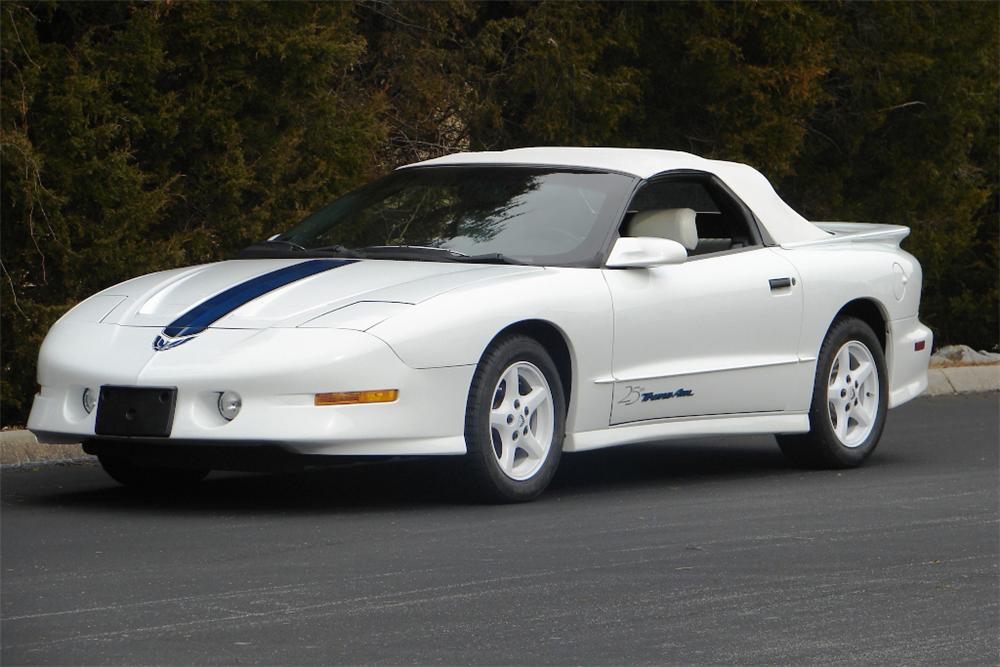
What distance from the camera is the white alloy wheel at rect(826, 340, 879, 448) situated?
9883 mm

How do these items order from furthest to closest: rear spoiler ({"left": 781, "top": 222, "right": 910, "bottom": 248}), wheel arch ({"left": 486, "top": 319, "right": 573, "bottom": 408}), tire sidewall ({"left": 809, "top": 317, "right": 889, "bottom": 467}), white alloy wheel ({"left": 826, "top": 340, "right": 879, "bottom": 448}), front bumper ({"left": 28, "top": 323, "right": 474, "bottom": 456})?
rear spoiler ({"left": 781, "top": 222, "right": 910, "bottom": 248}), white alloy wheel ({"left": 826, "top": 340, "right": 879, "bottom": 448}), tire sidewall ({"left": 809, "top": 317, "right": 889, "bottom": 467}), wheel arch ({"left": 486, "top": 319, "right": 573, "bottom": 408}), front bumper ({"left": 28, "top": 323, "right": 474, "bottom": 456})

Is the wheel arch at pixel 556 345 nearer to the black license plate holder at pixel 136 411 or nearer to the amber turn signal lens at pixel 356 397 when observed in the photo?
the amber turn signal lens at pixel 356 397

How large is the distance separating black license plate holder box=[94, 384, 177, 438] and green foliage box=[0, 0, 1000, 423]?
3.28 m

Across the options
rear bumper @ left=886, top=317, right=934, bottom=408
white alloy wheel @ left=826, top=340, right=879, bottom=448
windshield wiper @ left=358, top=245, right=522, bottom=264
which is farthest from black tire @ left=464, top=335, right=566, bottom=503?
rear bumper @ left=886, top=317, right=934, bottom=408

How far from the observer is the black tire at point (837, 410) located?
974cm

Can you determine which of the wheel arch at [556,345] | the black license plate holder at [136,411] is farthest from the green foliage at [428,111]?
the wheel arch at [556,345]

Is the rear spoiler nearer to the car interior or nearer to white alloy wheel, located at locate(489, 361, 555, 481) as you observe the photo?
the car interior

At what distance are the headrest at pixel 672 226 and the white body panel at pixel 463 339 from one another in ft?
0.52

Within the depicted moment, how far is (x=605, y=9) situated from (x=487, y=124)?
50.1 inches

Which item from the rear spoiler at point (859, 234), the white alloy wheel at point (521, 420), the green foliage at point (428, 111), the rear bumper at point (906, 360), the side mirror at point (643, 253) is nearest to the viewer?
the white alloy wheel at point (521, 420)

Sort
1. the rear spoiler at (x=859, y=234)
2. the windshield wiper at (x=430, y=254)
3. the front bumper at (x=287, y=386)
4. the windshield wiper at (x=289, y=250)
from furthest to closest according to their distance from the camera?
the rear spoiler at (x=859, y=234) → the windshield wiper at (x=289, y=250) → the windshield wiper at (x=430, y=254) → the front bumper at (x=287, y=386)

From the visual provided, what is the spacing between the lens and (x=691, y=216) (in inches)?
365

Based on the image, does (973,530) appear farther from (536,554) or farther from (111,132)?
(111,132)

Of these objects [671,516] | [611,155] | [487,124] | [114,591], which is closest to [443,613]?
[114,591]
